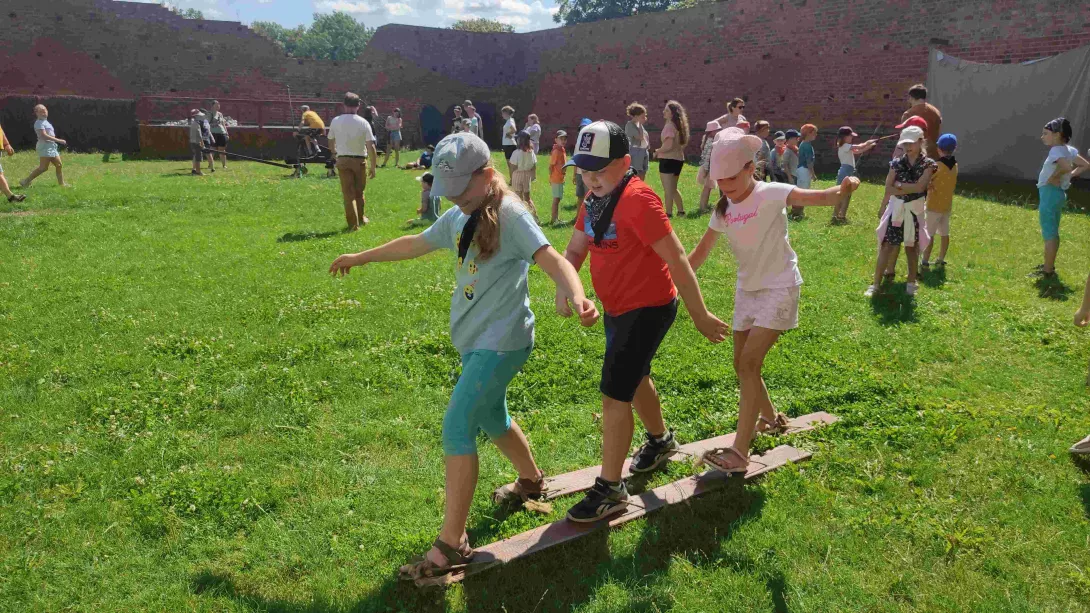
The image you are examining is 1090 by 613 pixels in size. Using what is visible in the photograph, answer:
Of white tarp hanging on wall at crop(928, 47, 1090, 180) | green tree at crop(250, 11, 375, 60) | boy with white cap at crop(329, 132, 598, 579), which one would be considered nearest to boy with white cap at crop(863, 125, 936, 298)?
boy with white cap at crop(329, 132, 598, 579)

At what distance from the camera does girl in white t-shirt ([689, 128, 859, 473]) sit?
369 cm

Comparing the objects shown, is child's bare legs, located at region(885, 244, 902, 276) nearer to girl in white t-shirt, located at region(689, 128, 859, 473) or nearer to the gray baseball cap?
girl in white t-shirt, located at region(689, 128, 859, 473)

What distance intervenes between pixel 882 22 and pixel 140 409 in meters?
22.1

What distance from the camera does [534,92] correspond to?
3516 centimetres

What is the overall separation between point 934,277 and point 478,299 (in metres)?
7.16

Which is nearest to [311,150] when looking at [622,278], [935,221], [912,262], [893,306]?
[935,221]

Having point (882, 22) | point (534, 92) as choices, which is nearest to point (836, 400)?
point (882, 22)

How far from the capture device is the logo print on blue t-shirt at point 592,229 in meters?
3.43

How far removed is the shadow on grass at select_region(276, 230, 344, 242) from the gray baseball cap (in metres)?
7.90

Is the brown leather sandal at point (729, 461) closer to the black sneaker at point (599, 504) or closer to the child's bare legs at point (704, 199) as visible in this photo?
the black sneaker at point (599, 504)

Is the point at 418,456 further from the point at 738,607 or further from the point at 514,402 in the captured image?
the point at 738,607

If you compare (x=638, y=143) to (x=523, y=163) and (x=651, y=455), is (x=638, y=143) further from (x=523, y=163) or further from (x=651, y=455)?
(x=651, y=455)

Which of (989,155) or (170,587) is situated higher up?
(989,155)

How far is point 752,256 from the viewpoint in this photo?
3.87 metres
